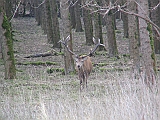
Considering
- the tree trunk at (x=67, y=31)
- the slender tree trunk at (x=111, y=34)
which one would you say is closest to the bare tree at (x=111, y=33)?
the slender tree trunk at (x=111, y=34)

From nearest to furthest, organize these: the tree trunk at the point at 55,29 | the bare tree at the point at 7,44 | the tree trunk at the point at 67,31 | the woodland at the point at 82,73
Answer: the woodland at the point at 82,73, the bare tree at the point at 7,44, the tree trunk at the point at 67,31, the tree trunk at the point at 55,29

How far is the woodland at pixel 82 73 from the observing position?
6984mm

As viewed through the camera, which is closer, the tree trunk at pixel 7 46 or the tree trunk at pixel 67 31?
the tree trunk at pixel 7 46

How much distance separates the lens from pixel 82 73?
14617 mm

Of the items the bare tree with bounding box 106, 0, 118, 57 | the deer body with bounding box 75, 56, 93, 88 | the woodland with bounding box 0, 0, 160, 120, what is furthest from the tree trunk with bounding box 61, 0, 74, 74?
the bare tree with bounding box 106, 0, 118, 57

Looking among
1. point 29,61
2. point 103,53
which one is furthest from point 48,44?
point 29,61

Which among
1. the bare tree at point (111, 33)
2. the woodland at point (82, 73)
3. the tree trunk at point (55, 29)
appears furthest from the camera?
the tree trunk at point (55, 29)

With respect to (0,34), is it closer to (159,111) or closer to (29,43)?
(159,111)

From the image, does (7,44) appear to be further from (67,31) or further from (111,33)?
(111,33)

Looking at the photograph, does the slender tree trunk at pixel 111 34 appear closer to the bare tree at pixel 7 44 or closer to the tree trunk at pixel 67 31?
the tree trunk at pixel 67 31

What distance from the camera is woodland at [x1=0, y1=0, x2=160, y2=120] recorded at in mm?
6984

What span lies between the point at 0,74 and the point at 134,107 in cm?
1154

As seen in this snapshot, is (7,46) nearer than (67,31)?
Yes

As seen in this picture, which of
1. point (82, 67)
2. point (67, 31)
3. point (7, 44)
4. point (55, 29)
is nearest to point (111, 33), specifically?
point (55, 29)
